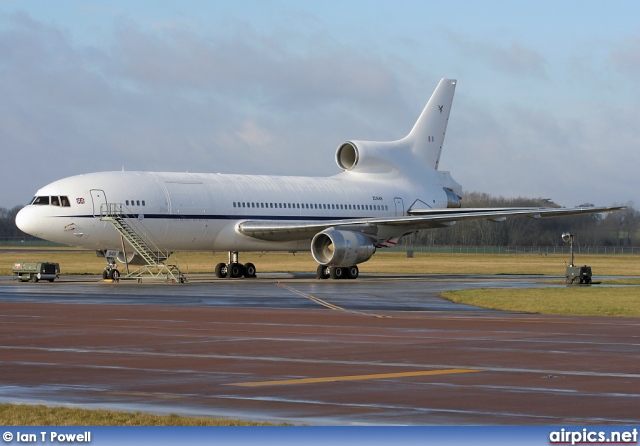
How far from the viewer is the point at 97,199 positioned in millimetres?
46125

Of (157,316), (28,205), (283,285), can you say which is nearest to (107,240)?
(28,205)

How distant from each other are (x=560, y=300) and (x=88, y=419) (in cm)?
2352

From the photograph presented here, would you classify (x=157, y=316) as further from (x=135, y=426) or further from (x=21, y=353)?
(x=135, y=426)

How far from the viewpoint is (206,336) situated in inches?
850

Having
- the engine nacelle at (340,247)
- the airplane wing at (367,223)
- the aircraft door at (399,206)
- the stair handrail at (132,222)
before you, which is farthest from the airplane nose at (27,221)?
the aircraft door at (399,206)

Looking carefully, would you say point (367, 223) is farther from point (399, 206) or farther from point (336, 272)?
point (399, 206)

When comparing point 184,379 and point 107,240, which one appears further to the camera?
point 107,240

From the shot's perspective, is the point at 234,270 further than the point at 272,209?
Yes

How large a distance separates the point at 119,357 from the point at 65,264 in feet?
172

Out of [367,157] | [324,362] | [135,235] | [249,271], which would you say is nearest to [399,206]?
[367,157]

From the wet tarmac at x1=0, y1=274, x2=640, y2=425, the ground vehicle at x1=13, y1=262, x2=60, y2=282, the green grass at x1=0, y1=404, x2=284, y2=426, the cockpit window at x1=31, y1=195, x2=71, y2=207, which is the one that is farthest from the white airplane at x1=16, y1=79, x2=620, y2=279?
the green grass at x1=0, y1=404, x2=284, y2=426

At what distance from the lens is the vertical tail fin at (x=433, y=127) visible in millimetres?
62169

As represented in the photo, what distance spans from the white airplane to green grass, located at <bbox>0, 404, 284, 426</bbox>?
34457 millimetres

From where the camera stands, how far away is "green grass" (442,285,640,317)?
2962cm
